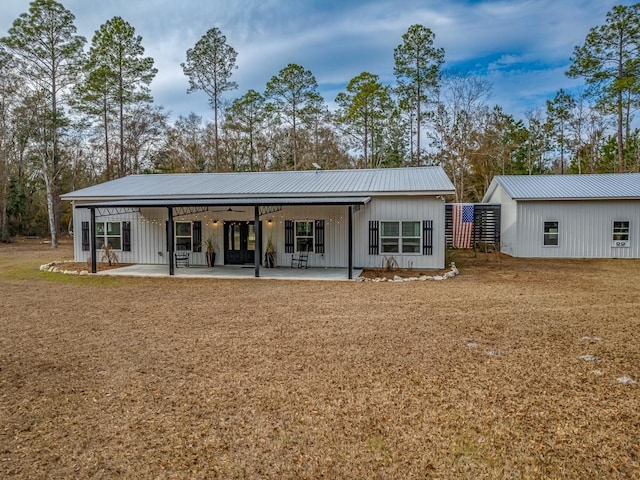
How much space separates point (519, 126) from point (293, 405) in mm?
32124

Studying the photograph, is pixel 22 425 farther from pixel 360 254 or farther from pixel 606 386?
pixel 360 254

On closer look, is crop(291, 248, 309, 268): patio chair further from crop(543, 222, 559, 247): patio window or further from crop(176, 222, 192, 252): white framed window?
crop(543, 222, 559, 247): patio window

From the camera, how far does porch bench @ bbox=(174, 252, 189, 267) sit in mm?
13781

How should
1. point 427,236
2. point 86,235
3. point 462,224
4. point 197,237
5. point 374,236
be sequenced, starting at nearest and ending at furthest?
point 427,236, point 374,236, point 197,237, point 86,235, point 462,224

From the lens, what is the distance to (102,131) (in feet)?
80.8

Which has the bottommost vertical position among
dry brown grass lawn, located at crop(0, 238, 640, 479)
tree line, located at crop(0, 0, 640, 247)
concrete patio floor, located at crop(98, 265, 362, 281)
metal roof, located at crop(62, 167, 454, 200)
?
dry brown grass lawn, located at crop(0, 238, 640, 479)

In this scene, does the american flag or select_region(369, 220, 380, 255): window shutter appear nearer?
select_region(369, 220, 380, 255): window shutter

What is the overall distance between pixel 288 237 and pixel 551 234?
10.8 m

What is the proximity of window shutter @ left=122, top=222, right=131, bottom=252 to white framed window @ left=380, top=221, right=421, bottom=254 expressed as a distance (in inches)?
375

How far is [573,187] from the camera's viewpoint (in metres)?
16.5

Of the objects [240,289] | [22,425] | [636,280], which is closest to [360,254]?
[240,289]

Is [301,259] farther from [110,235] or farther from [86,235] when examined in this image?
[86,235]

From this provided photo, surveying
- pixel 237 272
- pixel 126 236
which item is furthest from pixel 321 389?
pixel 126 236

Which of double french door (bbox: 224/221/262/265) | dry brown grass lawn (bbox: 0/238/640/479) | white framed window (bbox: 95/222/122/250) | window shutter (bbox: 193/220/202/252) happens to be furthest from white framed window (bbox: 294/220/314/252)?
white framed window (bbox: 95/222/122/250)
